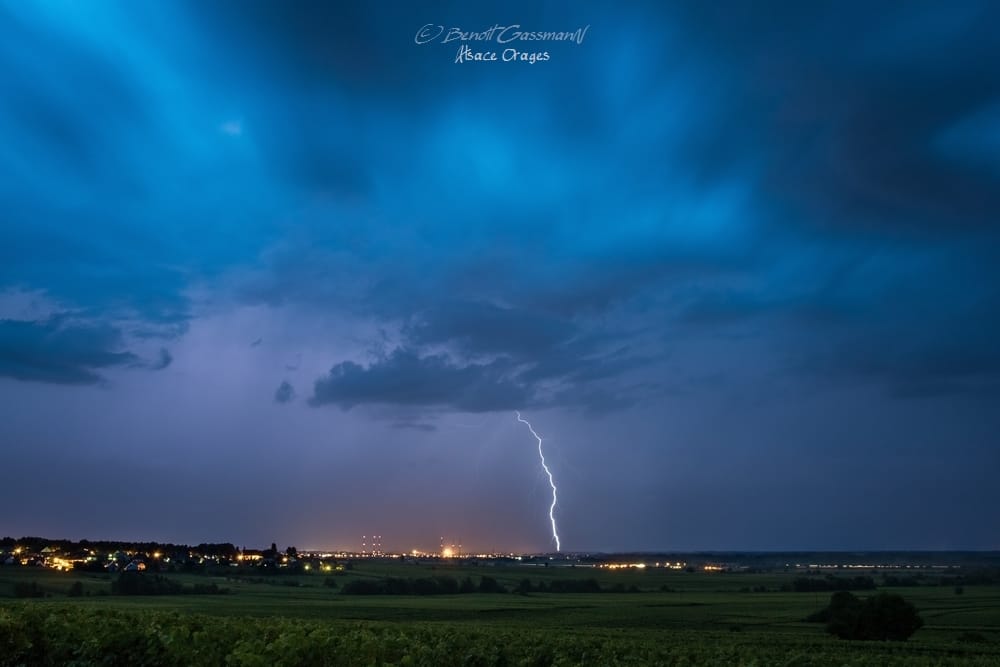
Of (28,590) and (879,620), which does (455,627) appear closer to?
(879,620)

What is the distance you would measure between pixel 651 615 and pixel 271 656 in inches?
3301

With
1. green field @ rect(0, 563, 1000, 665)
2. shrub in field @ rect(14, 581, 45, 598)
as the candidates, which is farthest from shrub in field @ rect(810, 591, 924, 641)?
shrub in field @ rect(14, 581, 45, 598)

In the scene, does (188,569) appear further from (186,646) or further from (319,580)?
(186,646)

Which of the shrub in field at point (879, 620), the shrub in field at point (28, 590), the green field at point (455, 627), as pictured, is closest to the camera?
the green field at point (455, 627)

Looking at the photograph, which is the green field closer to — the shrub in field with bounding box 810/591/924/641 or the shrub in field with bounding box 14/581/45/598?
the shrub in field with bounding box 14/581/45/598

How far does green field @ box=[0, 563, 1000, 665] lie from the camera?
502 inches

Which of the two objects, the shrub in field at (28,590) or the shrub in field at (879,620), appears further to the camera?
the shrub in field at (28,590)

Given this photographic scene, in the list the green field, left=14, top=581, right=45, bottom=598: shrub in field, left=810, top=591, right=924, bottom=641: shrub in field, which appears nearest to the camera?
the green field

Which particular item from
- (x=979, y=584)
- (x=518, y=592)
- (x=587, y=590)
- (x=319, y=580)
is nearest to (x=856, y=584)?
(x=979, y=584)

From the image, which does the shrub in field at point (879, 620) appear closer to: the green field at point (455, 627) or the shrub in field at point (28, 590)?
the green field at point (455, 627)

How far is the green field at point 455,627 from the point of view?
1275cm

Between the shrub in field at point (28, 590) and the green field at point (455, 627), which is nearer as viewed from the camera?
the green field at point (455, 627)

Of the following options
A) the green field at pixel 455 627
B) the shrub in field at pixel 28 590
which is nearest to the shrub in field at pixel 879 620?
the green field at pixel 455 627

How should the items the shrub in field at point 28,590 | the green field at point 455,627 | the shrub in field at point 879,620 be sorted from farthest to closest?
the shrub in field at point 28,590
the shrub in field at point 879,620
the green field at point 455,627
